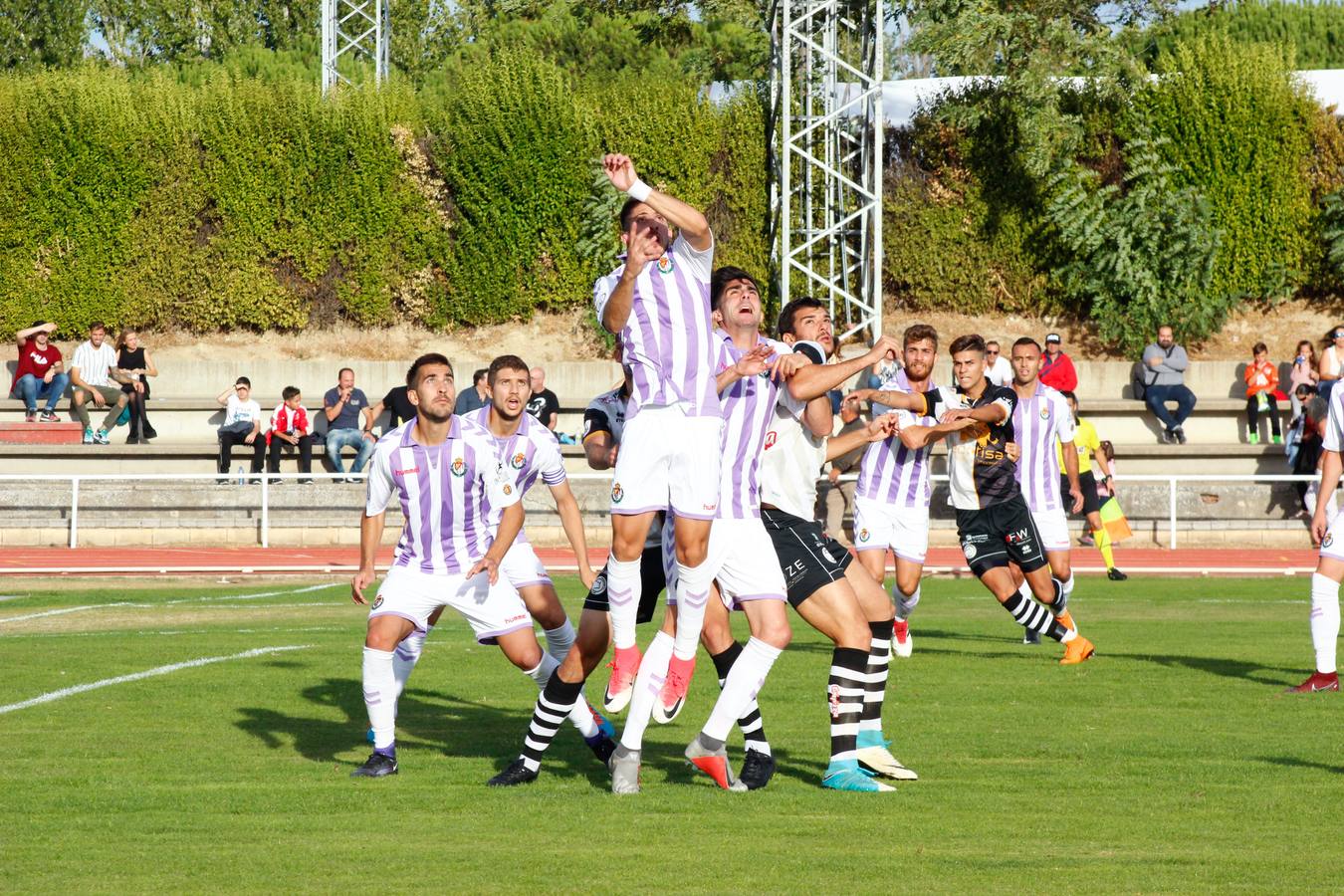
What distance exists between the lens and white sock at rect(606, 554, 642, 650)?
6.97 metres

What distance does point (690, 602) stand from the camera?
22.5 ft

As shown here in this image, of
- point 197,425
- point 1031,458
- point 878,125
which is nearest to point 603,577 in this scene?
point 1031,458

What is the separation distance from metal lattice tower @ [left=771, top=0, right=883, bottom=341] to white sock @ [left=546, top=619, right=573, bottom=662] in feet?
54.5

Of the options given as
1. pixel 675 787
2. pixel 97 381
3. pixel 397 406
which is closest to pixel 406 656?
pixel 675 787

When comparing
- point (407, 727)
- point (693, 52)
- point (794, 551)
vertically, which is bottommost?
point (407, 727)

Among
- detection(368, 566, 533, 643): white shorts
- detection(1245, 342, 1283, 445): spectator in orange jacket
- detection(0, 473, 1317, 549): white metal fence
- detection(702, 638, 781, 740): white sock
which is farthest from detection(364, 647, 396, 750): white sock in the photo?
detection(1245, 342, 1283, 445): spectator in orange jacket

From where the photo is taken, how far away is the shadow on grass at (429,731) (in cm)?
787

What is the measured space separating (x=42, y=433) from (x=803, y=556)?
21.2 meters

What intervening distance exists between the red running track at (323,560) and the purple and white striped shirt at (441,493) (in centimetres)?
1197

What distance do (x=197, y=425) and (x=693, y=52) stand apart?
16.6 meters

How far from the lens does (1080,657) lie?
Result: 1138 centimetres

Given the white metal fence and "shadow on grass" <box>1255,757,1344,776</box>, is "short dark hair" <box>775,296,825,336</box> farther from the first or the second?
the white metal fence

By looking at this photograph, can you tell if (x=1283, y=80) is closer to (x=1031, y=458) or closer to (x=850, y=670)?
(x=1031, y=458)

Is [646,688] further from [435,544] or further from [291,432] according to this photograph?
[291,432]
